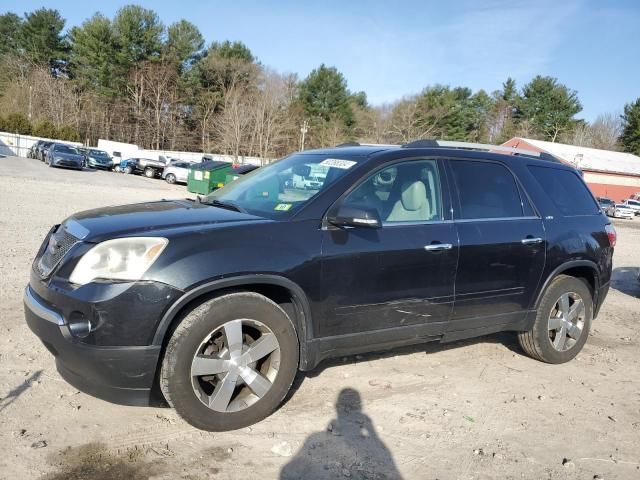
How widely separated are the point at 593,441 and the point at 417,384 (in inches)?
49.8

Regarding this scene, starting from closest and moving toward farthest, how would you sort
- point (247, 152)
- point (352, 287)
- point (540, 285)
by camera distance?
point (352, 287)
point (540, 285)
point (247, 152)

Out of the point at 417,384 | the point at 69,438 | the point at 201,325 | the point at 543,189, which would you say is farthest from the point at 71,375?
the point at 543,189

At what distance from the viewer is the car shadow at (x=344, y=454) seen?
2855 millimetres

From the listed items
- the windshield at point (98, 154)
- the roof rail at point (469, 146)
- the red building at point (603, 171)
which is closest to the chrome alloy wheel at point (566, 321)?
the roof rail at point (469, 146)

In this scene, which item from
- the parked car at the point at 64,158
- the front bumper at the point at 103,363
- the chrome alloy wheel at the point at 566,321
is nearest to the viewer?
the front bumper at the point at 103,363

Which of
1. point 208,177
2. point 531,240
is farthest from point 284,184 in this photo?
point 208,177

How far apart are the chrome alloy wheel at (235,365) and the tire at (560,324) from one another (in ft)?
8.68

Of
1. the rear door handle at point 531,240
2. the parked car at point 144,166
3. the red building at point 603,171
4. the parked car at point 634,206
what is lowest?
the parked car at point 144,166

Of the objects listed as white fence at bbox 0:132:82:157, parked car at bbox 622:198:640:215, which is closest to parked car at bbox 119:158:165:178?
white fence at bbox 0:132:82:157

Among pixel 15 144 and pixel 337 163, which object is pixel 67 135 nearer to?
pixel 15 144

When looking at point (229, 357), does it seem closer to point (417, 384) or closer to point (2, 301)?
point (417, 384)

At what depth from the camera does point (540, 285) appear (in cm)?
448

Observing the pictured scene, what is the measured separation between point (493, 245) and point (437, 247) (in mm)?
603

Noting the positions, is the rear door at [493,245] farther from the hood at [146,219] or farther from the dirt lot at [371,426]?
the hood at [146,219]
